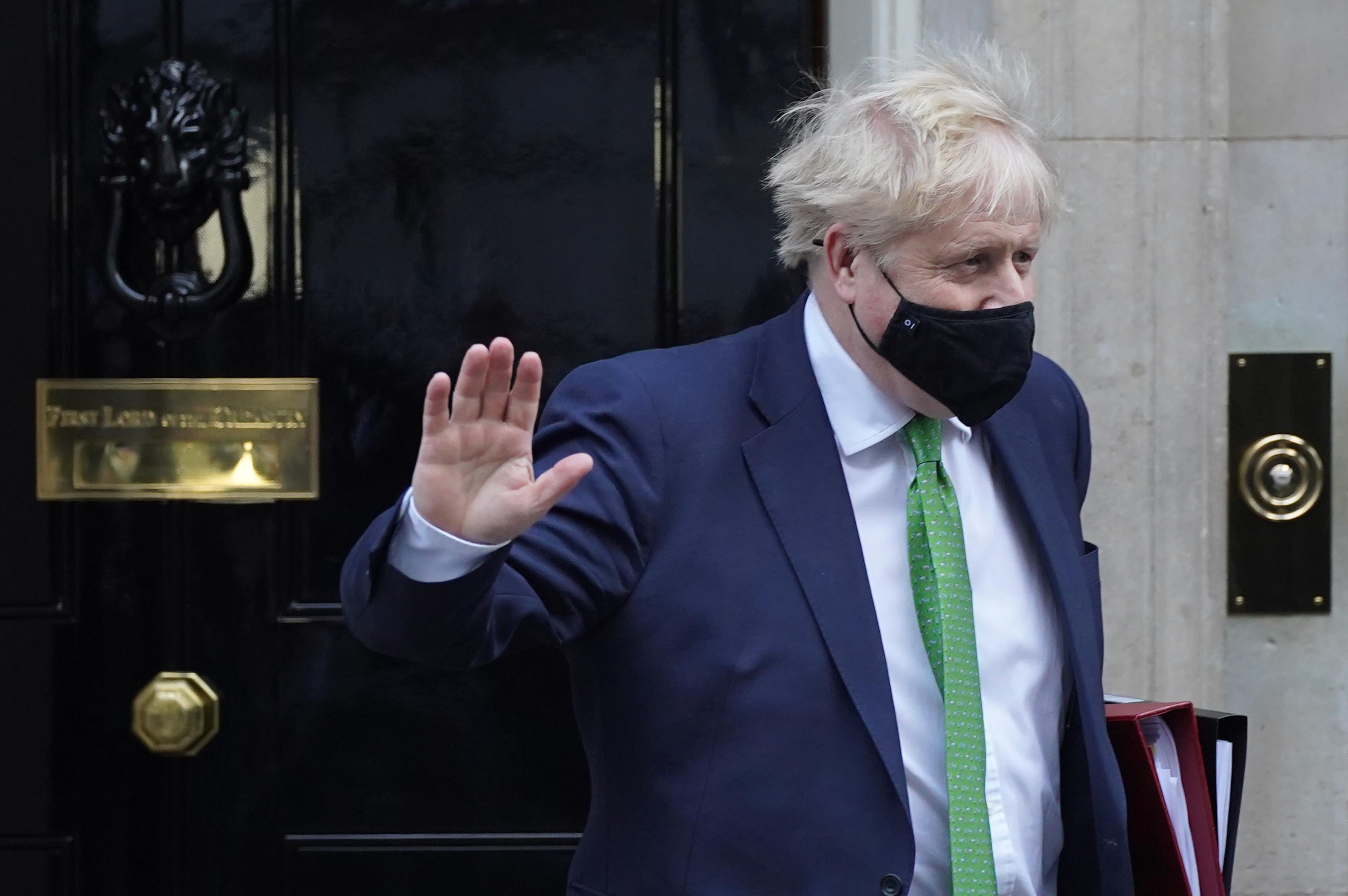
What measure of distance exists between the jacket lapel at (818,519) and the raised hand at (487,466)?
33cm

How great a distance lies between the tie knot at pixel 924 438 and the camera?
5.58ft

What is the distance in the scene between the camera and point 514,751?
105 inches

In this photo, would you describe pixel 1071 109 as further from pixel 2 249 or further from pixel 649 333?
pixel 2 249

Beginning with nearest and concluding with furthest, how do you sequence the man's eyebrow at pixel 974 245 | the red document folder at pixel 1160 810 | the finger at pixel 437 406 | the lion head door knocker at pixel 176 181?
the finger at pixel 437 406 → the man's eyebrow at pixel 974 245 → the red document folder at pixel 1160 810 → the lion head door knocker at pixel 176 181

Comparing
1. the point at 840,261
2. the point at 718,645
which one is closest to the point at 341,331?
the point at 840,261

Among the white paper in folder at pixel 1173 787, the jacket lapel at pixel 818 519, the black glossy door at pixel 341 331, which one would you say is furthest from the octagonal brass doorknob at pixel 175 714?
the white paper in folder at pixel 1173 787

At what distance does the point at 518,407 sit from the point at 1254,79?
1813 millimetres

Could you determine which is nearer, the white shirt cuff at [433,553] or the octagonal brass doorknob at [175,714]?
the white shirt cuff at [433,553]

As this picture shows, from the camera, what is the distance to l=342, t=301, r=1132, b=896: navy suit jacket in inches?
61.1

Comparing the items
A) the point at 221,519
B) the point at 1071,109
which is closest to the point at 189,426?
the point at 221,519

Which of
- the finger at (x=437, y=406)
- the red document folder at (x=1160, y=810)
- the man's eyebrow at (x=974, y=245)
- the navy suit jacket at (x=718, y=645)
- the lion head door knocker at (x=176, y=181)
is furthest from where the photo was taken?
the lion head door knocker at (x=176, y=181)

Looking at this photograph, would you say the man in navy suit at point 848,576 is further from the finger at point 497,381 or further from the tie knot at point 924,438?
the finger at point 497,381

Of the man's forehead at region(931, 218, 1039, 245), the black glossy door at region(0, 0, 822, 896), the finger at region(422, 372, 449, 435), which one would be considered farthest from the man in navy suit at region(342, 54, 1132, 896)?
the black glossy door at region(0, 0, 822, 896)

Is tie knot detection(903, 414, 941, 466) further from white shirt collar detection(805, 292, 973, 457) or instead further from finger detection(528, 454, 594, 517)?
finger detection(528, 454, 594, 517)
